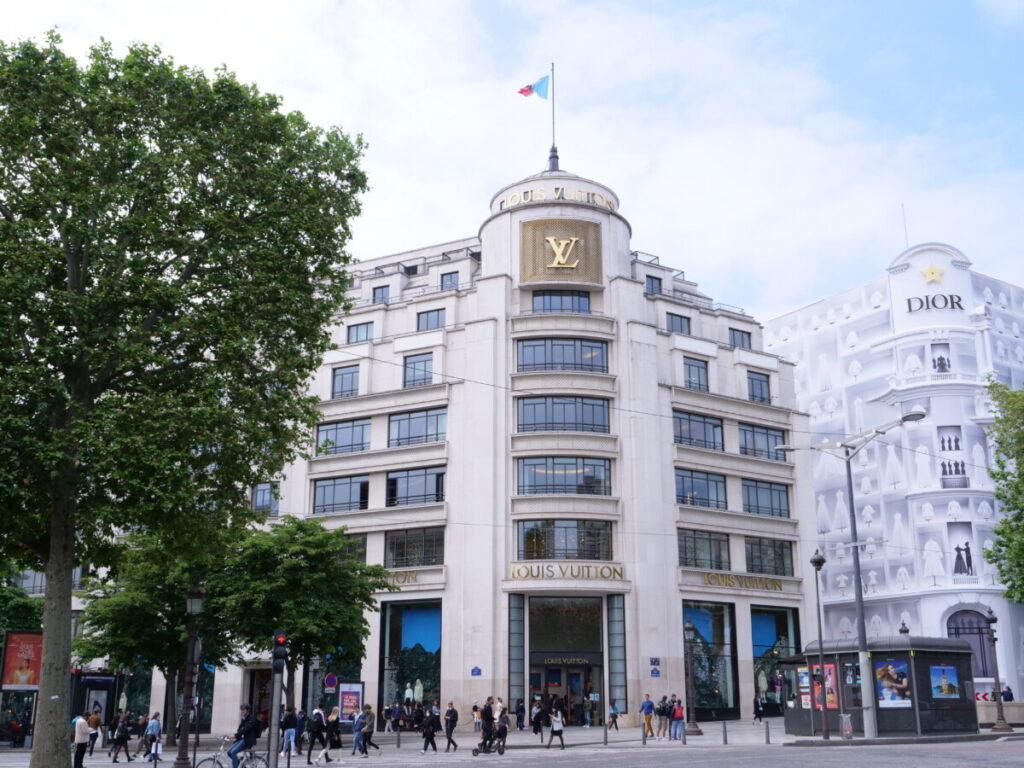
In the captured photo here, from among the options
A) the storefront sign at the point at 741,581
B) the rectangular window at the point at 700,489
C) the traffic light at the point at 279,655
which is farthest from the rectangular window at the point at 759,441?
the traffic light at the point at 279,655

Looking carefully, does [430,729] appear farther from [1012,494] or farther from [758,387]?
[758,387]

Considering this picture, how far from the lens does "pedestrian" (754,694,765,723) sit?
51.6 metres

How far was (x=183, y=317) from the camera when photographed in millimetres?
22078

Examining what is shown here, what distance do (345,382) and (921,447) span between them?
120 ft

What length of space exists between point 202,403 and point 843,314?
61.4m

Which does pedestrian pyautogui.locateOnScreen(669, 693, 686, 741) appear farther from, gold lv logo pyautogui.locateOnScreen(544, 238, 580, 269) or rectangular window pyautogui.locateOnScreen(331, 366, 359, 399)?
rectangular window pyautogui.locateOnScreen(331, 366, 359, 399)

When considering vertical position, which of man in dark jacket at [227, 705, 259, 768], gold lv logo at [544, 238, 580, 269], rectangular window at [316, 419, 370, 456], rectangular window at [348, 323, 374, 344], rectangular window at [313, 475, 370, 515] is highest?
gold lv logo at [544, 238, 580, 269]

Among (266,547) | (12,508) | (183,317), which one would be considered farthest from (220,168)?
(266,547)

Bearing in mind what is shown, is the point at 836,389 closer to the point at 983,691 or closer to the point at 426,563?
the point at 983,691

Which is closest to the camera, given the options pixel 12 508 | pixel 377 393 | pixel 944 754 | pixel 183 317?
pixel 12 508

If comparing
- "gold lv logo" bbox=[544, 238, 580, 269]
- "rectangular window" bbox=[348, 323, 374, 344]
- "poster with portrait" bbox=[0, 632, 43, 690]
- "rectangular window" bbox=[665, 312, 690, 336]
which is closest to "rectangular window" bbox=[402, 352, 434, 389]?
"rectangular window" bbox=[348, 323, 374, 344]

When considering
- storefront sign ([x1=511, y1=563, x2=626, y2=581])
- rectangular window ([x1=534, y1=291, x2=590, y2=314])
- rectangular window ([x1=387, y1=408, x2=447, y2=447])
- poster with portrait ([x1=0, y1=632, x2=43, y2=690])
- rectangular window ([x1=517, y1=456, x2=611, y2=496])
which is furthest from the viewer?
rectangular window ([x1=534, y1=291, x2=590, y2=314])

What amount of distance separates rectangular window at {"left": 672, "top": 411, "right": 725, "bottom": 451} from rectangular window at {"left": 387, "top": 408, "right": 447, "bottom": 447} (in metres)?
12.3

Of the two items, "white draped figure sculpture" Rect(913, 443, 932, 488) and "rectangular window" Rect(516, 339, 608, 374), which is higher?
"rectangular window" Rect(516, 339, 608, 374)
